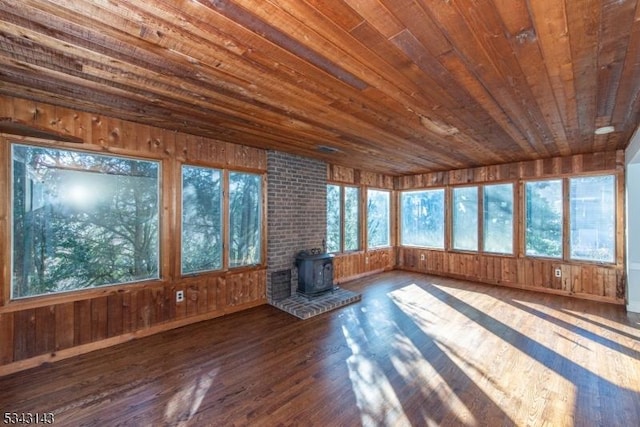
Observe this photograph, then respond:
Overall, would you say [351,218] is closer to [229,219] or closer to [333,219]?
[333,219]

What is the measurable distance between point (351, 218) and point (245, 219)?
2.82 m

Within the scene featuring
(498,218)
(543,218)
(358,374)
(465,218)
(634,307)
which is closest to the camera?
(358,374)

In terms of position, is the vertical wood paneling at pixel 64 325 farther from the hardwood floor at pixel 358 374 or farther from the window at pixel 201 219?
the window at pixel 201 219

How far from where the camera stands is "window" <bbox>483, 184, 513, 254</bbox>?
234 inches

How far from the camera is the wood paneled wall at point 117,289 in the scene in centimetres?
275

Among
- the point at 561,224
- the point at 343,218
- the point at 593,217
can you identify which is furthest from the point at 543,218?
the point at 343,218

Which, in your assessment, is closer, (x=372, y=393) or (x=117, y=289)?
(x=372, y=393)

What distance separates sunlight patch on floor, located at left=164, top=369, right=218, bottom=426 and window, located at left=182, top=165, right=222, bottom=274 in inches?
68.7

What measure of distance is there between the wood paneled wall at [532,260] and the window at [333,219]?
231cm

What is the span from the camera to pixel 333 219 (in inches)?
246

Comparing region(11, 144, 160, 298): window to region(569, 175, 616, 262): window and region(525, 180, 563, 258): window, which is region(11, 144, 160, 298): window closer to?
region(525, 180, 563, 258): window

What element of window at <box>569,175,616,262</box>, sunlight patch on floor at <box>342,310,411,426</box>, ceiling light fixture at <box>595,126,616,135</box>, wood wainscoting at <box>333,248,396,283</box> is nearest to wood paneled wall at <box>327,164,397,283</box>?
wood wainscoting at <box>333,248,396,283</box>

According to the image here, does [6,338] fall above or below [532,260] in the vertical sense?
below

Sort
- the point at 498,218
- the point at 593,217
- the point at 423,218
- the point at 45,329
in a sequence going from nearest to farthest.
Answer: the point at 45,329 < the point at 593,217 < the point at 498,218 < the point at 423,218
